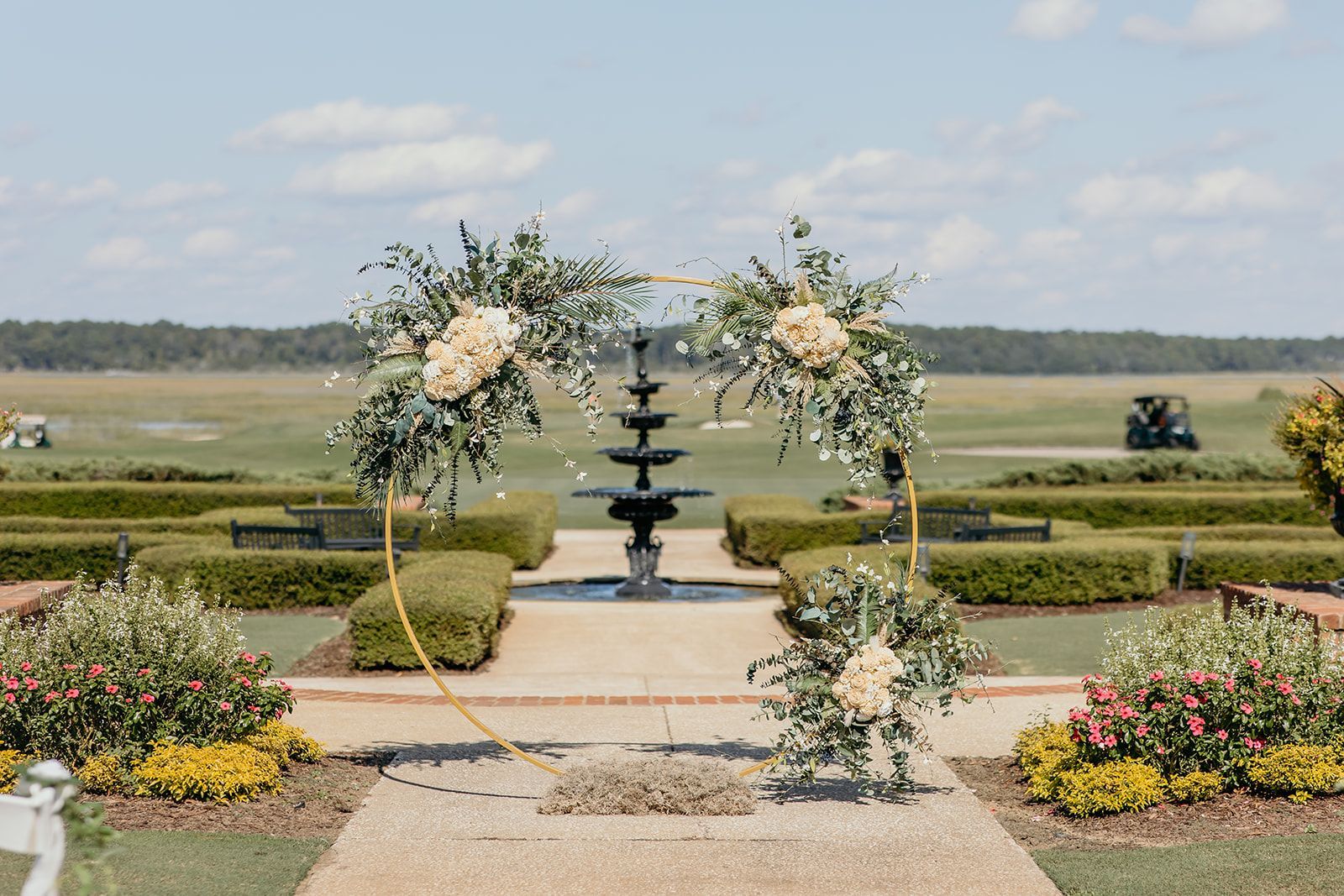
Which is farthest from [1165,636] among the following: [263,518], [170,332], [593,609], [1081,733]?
[170,332]

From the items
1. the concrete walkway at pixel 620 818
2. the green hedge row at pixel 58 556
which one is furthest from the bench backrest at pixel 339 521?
the concrete walkway at pixel 620 818

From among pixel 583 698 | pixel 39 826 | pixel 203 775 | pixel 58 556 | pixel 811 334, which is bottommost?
pixel 583 698

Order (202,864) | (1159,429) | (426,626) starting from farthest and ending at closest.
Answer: (1159,429) → (426,626) → (202,864)

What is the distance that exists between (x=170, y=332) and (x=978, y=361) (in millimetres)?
87963

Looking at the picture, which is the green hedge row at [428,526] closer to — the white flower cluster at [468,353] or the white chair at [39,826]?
the white flower cluster at [468,353]

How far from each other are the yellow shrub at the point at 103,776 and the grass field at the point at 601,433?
581cm

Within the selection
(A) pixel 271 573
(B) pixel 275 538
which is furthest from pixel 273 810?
(B) pixel 275 538

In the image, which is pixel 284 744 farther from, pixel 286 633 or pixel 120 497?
pixel 120 497

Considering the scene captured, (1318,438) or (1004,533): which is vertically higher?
(1318,438)

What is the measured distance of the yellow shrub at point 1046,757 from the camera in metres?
7.72

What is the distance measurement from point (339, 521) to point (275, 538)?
62.5 inches

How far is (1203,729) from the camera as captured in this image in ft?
25.1

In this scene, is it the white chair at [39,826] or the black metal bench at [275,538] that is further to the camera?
the black metal bench at [275,538]

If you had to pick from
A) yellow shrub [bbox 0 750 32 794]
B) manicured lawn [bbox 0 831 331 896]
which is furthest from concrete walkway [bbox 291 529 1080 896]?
yellow shrub [bbox 0 750 32 794]
